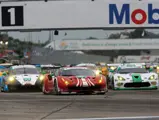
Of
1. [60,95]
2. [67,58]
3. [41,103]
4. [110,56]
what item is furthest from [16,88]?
[110,56]

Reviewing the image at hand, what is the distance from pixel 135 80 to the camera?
70.3 ft

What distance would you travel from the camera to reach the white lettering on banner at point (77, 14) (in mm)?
30641

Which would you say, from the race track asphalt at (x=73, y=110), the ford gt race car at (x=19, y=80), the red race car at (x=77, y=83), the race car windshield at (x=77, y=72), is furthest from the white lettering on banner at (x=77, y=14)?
the race track asphalt at (x=73, y=110)

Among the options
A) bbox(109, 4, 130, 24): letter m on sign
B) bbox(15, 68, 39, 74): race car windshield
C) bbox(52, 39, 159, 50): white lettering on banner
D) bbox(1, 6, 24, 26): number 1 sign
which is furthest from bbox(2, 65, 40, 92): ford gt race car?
bbox(52, 39, 159, 50): white lettering on banner

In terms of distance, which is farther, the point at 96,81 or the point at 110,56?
the point at 110,56

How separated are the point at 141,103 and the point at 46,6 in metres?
18.0

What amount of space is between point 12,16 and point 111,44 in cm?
7524

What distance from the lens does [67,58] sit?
84125mm

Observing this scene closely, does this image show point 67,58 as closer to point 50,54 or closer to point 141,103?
point 50,54

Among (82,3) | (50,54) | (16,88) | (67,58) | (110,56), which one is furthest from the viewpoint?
(110,56)

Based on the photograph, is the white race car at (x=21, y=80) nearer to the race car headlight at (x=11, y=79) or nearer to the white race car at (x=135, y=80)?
the race car headlight at (x=11, y=79)

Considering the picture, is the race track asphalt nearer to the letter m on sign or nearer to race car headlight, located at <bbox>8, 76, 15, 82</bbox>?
race car headlight, located at <bbox>8, 76, 15, 82</bbox>

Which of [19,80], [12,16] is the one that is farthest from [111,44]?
[19,80]

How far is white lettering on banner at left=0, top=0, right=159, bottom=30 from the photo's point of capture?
30641mm
